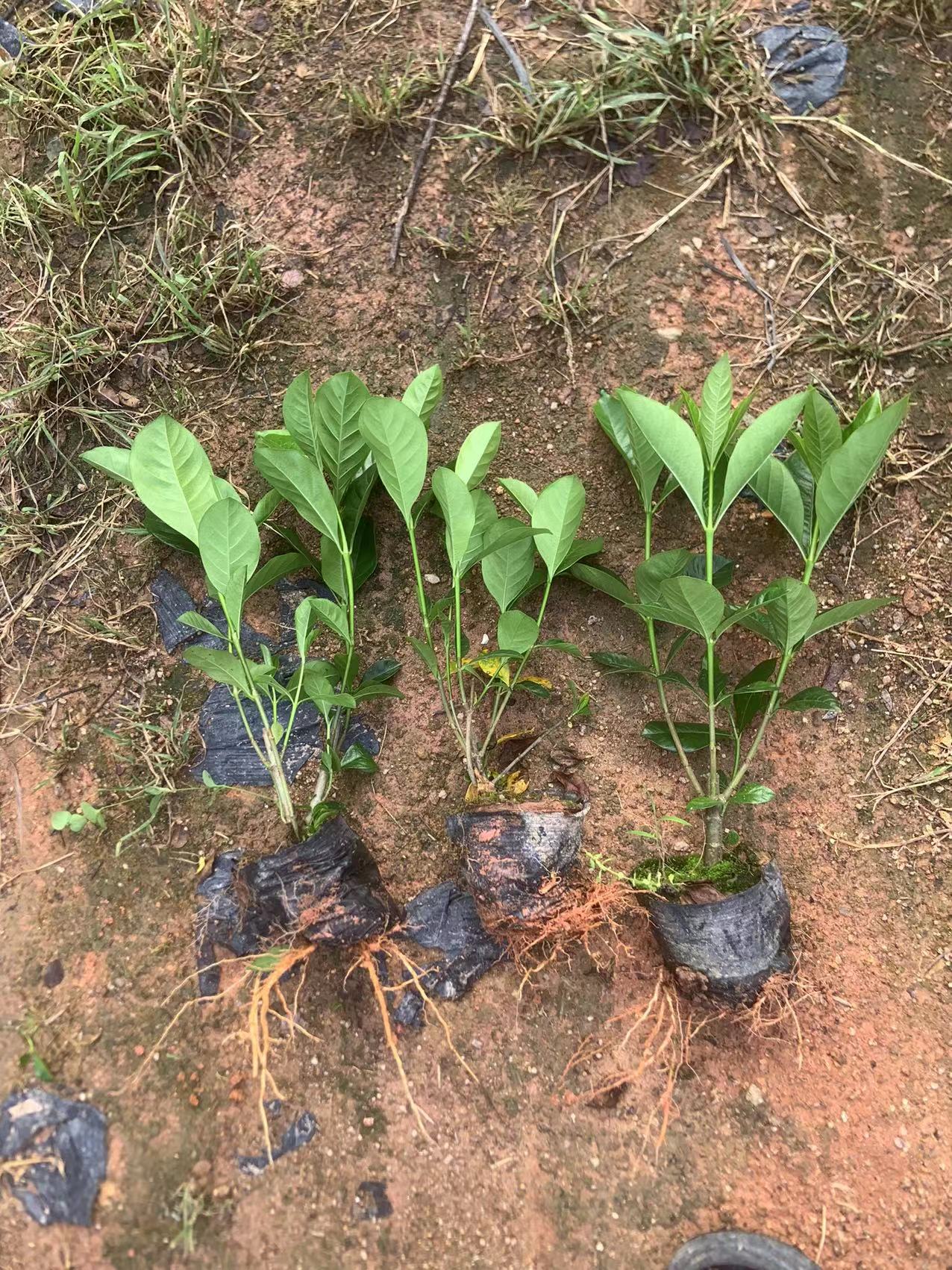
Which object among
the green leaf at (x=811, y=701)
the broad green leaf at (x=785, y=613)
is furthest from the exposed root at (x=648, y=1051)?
the broad green leaf at (x=785, y=613)

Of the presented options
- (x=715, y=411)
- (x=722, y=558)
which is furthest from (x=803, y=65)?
(x=722, y=558)

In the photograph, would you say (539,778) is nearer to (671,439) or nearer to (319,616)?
(319,616)

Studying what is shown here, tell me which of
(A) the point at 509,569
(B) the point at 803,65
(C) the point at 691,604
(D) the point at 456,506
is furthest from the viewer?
(B) the point at 803,65

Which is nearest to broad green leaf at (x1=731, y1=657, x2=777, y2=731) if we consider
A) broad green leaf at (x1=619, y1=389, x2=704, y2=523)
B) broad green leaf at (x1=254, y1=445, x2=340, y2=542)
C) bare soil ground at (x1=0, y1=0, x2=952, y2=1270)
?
bare soil ground at (x1=0, y1=0, x2=952, y2=1270)

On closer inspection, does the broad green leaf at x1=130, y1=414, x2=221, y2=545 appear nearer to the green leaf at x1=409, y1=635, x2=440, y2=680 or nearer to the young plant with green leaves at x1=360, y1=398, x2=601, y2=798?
the young plant with green leaves at x1=360, y1=398, x2=601, y2=798

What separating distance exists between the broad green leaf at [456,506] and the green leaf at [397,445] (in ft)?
0.15

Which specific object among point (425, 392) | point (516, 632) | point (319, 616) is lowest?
point (516, 632)

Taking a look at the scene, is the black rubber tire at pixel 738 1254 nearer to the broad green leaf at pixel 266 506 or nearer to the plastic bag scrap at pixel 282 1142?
the plastic bag scrap at pixel 282 1142

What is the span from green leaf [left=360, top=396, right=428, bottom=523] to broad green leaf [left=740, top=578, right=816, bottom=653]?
63 centimetres

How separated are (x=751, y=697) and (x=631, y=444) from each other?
531 millimetres

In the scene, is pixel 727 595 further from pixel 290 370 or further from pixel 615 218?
pixel 290 370

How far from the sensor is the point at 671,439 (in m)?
1.41

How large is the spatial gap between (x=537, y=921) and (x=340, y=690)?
57 cm

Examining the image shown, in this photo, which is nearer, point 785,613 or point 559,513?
point 785,613
